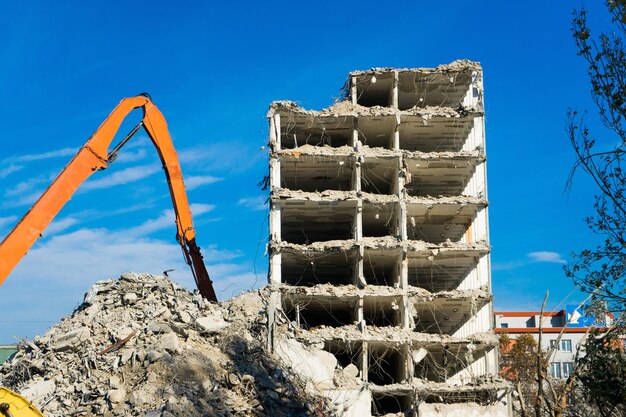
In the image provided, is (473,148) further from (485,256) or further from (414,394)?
(414,394)

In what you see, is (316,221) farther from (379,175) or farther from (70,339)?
(70,339)

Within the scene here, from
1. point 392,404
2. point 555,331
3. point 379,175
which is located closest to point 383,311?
point 392,404

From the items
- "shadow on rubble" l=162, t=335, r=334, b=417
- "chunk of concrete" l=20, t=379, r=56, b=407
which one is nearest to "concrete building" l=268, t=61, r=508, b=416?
"shadow on rubble" l=162, t=335, r=334, b=417

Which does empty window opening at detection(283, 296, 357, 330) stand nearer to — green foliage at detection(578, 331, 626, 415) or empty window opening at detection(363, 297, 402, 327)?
empty window opening at detection(363, 297, 402, 327)

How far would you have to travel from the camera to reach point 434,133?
1112 inches

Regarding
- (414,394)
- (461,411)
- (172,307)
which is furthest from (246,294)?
(461,411)

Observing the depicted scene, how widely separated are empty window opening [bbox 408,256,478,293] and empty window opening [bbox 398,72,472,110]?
5911 millimetres

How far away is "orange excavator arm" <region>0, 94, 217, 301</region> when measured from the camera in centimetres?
1695

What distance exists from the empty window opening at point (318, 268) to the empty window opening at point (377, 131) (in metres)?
4.68

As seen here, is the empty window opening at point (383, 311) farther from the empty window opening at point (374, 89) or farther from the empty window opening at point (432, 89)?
the empty window opening at point (432, 89)

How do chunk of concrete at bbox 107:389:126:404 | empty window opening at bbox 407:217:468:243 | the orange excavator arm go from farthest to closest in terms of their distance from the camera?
empty window opening at bbox 407:217:468:243
the orange excavator arm
chunk of concrete at bbox 107:389:126:404

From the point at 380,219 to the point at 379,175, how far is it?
167cm

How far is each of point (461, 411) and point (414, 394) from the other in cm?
168

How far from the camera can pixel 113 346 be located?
18.8 meters
